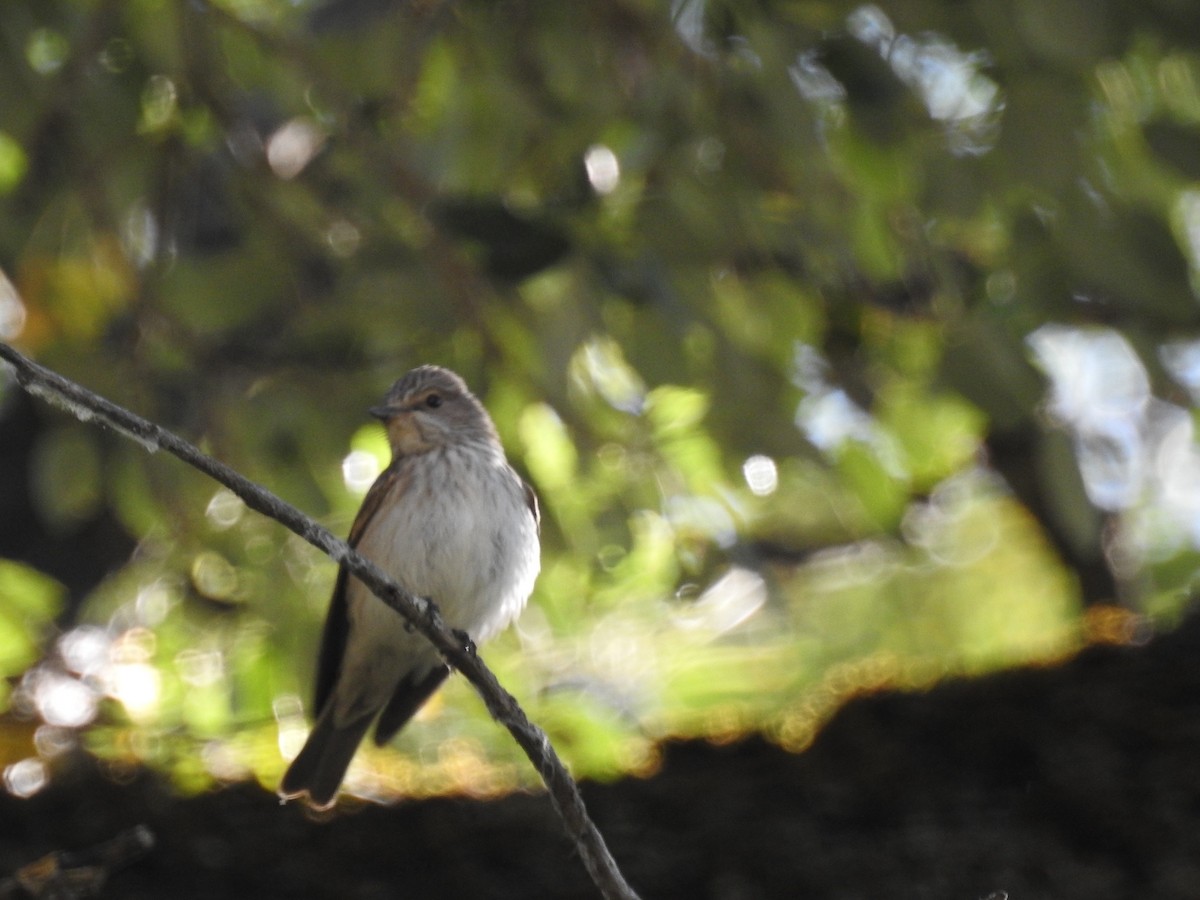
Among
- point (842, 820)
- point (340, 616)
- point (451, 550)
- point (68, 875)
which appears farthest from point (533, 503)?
point (68, 875)

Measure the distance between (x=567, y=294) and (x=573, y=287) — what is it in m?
0.02

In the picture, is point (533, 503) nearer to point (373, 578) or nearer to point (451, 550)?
point (451, 550)

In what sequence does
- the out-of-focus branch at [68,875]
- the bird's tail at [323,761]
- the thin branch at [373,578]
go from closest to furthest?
the thin branch at [373,578] → the out-of-focus branch at [68,875] → the bird's tail at [323,761]

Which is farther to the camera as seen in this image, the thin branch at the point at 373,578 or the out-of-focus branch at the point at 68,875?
the out-of-focus branch at the point at 68,875

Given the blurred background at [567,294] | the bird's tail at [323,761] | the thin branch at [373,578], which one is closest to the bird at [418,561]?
the bird's tail at [323,761]

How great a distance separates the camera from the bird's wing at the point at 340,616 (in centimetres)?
452

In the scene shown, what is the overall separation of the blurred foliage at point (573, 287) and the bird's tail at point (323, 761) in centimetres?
15

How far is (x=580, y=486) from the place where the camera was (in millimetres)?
4785

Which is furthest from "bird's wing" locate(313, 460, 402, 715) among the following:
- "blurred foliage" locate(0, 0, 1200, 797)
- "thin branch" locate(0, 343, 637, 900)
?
"thin branch" locate(0, 343, 637, 900)

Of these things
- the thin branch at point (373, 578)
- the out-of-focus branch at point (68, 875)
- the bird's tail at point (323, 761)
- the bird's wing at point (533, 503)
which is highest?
the thin branch at point (373, 578)

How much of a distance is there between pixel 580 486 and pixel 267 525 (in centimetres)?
128

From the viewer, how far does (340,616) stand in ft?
15.1

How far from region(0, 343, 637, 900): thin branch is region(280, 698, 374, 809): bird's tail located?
1.67m

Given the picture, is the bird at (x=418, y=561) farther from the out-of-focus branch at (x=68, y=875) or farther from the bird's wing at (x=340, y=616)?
the out-of-focus branch at (x=68, y=875)
